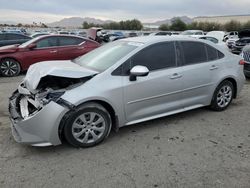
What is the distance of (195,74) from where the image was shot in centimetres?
465

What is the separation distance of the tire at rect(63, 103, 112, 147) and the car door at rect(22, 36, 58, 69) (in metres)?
6.28

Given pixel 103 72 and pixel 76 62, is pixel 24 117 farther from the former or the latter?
pixel 76 62

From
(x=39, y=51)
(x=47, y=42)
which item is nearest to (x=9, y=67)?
(x=39, y=51)

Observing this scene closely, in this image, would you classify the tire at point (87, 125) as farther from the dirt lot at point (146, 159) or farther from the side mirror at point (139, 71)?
the side mirror at point (139, 71)

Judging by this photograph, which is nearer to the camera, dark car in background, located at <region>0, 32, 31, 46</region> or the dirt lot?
the dirt lot

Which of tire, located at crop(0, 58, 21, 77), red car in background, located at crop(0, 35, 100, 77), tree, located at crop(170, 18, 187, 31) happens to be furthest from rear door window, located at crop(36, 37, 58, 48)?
tree, located at crop(170, 18, 187, 31)

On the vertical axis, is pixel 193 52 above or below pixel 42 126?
above

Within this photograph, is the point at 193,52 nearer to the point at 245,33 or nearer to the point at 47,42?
the point at 47,42

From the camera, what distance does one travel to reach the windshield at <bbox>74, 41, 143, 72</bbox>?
4.14 m

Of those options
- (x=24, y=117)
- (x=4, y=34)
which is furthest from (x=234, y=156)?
(x=4, y=34)

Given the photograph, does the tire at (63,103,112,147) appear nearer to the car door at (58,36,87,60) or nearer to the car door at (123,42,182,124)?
the car door at (123,42,182,124)

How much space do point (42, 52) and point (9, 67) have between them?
121 cm

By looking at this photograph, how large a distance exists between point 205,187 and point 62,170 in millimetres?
1656

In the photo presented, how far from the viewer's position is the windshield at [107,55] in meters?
4.14
